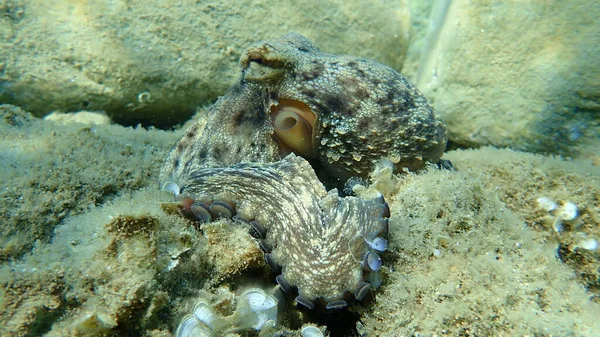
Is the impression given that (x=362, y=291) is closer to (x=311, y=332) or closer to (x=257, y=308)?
(x=311, y=332)

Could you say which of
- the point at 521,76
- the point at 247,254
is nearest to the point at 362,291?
the point at 247,254

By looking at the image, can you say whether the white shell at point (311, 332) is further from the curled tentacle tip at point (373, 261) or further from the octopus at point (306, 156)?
the curled tentacle tip at point (373, 261)

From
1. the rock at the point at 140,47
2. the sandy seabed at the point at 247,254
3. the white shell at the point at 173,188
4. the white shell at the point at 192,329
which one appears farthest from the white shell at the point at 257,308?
the rock at the point at 140,47

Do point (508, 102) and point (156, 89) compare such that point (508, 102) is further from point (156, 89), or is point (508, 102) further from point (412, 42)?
point (156, 89)

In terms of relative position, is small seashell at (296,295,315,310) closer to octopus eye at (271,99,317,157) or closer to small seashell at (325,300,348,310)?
small seashell at (325,300,348,310)

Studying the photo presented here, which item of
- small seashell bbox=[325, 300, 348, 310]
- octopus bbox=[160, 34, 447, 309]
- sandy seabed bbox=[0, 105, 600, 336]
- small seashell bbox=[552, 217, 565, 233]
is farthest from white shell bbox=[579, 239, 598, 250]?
small seashell bbox=[325, 300, 348, 310]

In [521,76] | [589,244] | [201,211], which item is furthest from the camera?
[521,76]

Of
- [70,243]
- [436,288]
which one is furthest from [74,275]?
[436,288]
